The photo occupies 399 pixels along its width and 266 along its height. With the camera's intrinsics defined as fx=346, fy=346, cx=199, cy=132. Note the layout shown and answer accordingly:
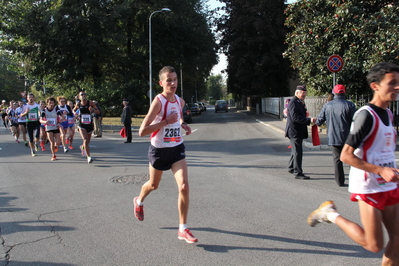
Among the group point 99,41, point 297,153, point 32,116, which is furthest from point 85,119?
point 99,41

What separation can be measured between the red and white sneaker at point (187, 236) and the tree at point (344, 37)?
11.8 meters

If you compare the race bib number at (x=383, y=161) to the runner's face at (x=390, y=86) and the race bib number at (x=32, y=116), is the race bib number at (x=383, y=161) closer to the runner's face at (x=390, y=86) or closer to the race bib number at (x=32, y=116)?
the runner's face at (x=390, y=86)

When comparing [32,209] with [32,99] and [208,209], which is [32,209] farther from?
[32,99]

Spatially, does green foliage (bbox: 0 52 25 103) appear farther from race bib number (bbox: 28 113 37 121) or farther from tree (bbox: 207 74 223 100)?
tree (bbox: 207 74 223 100)

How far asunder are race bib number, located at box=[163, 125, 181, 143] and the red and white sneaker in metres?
1.06

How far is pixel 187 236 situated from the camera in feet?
12.9

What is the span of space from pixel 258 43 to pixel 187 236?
3055 centimetres

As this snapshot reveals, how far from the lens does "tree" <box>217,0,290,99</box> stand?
3133cm

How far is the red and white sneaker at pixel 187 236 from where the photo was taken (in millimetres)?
3908

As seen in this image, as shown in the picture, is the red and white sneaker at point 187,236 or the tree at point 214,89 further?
the tree at point 214,89

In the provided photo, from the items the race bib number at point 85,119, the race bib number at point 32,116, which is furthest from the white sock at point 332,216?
the race bib number at point 32,116

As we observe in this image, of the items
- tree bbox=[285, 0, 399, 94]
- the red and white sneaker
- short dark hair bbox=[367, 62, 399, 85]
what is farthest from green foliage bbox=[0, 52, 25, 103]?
short dark hair bbox=[367, 62, 399, 85]

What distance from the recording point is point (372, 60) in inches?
537

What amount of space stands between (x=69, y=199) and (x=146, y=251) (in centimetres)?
271
